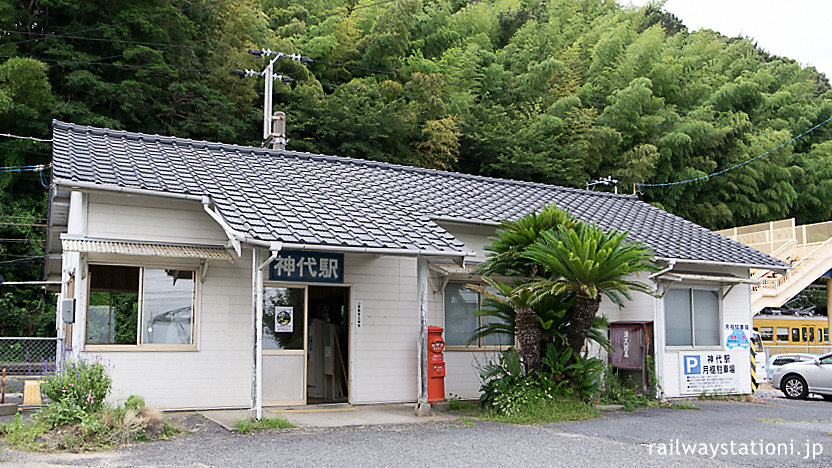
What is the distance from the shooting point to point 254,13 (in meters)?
28.2

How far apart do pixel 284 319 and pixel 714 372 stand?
846 cm

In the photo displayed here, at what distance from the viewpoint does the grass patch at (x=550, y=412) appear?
10.2 meters

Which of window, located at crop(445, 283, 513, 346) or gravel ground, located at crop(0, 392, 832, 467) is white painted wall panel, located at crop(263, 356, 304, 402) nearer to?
gravel ground, located at crop(0, 392, 832, 467)

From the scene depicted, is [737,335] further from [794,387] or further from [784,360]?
[784,360]

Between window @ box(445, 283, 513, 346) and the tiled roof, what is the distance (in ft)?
4.57

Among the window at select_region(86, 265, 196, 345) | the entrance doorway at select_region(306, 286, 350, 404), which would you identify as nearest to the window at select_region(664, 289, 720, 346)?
the entrance doorway at select_region(306, 286, 350, 404)

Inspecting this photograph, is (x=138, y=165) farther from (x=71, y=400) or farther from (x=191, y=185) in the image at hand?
(x=71, y=400)

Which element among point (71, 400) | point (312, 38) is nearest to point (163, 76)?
point (312, 38)

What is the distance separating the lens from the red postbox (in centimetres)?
1082

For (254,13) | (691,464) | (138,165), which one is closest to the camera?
(691,464)

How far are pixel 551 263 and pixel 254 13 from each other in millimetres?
21809

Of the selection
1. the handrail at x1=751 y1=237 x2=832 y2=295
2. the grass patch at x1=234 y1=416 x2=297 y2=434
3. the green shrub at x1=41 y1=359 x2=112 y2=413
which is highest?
the handrail at x1=751 y1=237 x2=832 y2=295

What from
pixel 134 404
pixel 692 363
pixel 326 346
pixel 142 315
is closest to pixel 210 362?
pixel 142 315

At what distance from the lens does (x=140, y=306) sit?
10.2 m
